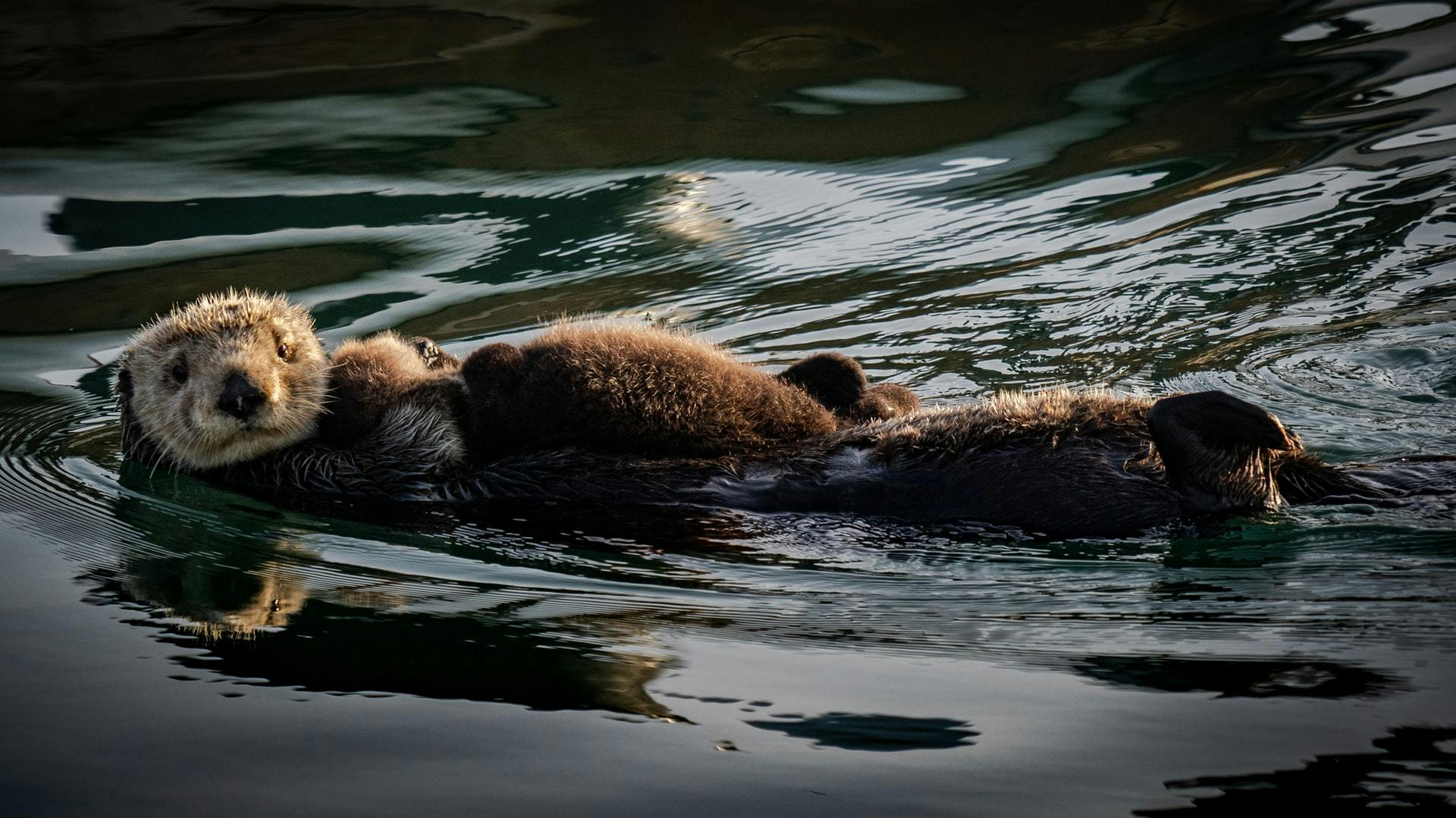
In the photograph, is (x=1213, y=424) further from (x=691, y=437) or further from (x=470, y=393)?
(x=470, y=393)

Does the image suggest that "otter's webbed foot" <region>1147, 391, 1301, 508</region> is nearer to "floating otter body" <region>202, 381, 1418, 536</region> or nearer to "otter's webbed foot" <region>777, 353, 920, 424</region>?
"floating otter body" <region>202, 381, 1418, 536</region>

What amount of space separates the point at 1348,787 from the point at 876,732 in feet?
2.58

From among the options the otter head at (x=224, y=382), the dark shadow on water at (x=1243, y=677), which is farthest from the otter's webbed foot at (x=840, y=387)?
the dark shadow on water at (x=1243, y=677)

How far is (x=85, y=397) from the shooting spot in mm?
5578

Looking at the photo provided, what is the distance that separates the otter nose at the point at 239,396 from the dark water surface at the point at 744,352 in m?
0.34

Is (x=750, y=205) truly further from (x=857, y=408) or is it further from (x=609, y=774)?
(x=609, y=774)

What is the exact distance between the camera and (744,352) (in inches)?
234

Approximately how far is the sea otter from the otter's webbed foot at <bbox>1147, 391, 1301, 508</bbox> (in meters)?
1.12

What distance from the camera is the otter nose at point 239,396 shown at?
4105mm

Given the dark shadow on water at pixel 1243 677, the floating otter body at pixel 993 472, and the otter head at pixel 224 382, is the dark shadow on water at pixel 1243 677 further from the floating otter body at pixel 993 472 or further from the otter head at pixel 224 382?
the otter head at pixel 224 382

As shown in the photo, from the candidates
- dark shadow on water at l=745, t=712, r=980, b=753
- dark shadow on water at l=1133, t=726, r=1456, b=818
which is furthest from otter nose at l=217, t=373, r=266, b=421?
dark shadow on water at l=1133, t=726, r=1456, b=818

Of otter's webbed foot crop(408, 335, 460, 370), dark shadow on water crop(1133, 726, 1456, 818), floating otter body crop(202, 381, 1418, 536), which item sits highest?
otter's webbed foot crop(408, 335, 460, 370)

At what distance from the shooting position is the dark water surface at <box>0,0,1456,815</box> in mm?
2305

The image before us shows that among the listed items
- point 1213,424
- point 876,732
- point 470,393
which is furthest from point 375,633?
point 1213,424
